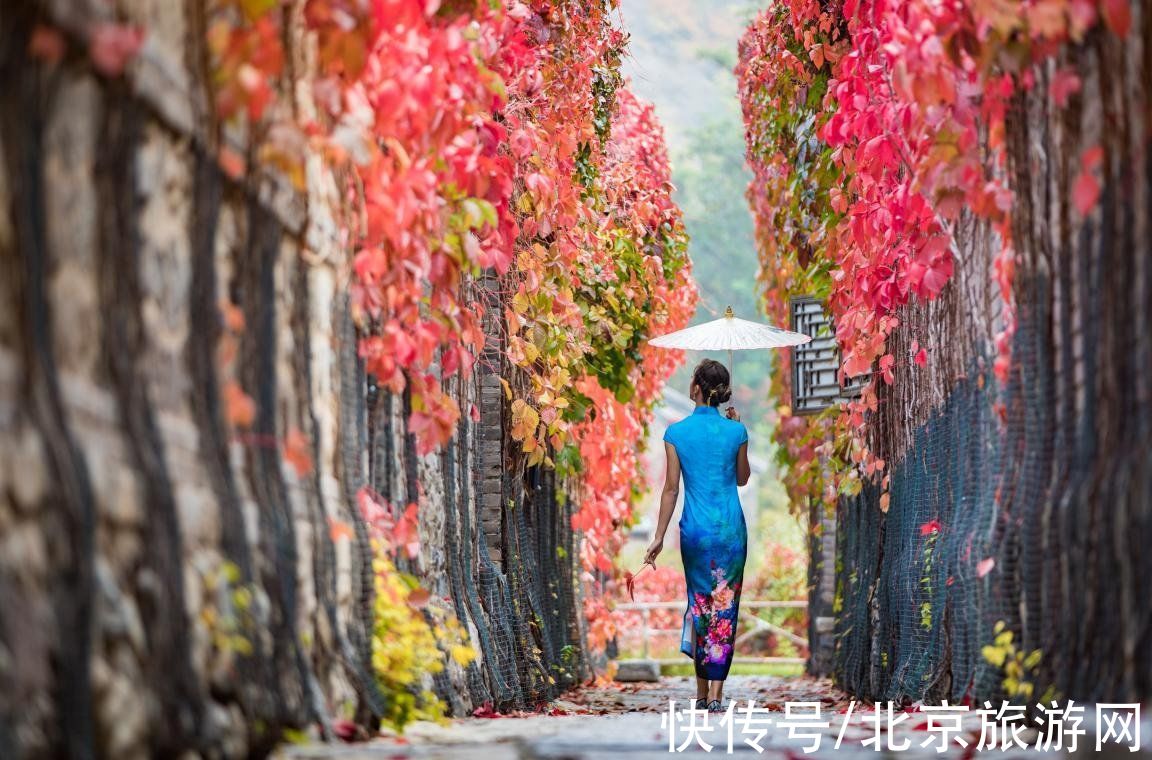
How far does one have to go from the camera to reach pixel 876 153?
6.41m

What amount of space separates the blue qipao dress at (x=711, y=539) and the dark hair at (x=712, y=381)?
110mm

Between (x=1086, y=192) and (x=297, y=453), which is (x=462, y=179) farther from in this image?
(x=1086, y=192)

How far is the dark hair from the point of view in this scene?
7156 mm

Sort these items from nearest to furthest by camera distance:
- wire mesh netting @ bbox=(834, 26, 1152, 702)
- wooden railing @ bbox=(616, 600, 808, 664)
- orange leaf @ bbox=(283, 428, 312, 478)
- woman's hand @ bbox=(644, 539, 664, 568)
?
wire mesh netting @ bbox=(834, 26, 1152, 702), orange leaf @ bbox=(283, 428, 312, 478), woman's hand @ bbox=(644, 539, 664, 568), wooden railing @ bbox=(616, 600, 808, 664)

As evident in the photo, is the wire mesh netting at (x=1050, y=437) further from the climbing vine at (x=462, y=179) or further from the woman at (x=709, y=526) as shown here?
the climbing vine at (x=462, y=179)

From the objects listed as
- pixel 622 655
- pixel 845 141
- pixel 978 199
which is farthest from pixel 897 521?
pixel 622 655

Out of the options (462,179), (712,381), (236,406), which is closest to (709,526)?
(712,381)

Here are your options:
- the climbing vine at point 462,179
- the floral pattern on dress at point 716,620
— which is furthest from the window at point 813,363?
the floral pattern on dress at point 716,620

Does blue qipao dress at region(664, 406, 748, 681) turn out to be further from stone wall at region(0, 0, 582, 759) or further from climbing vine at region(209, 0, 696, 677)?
stone wall at region(0, 0, 582, 759)

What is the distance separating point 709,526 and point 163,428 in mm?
4257

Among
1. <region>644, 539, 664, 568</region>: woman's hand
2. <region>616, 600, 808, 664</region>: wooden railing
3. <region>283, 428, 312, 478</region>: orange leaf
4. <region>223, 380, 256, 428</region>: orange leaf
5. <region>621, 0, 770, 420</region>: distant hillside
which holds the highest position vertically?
<region>621, 0, 770, 420</region>: distant hillside

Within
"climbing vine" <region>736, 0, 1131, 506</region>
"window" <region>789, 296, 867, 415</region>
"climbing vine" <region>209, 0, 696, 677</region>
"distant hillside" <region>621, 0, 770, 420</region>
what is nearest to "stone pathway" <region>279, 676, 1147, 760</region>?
"climbing vine" <region>209, 0, 696, 677</region>

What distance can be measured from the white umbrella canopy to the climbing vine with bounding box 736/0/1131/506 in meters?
0.39

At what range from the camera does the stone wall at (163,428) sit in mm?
2494
